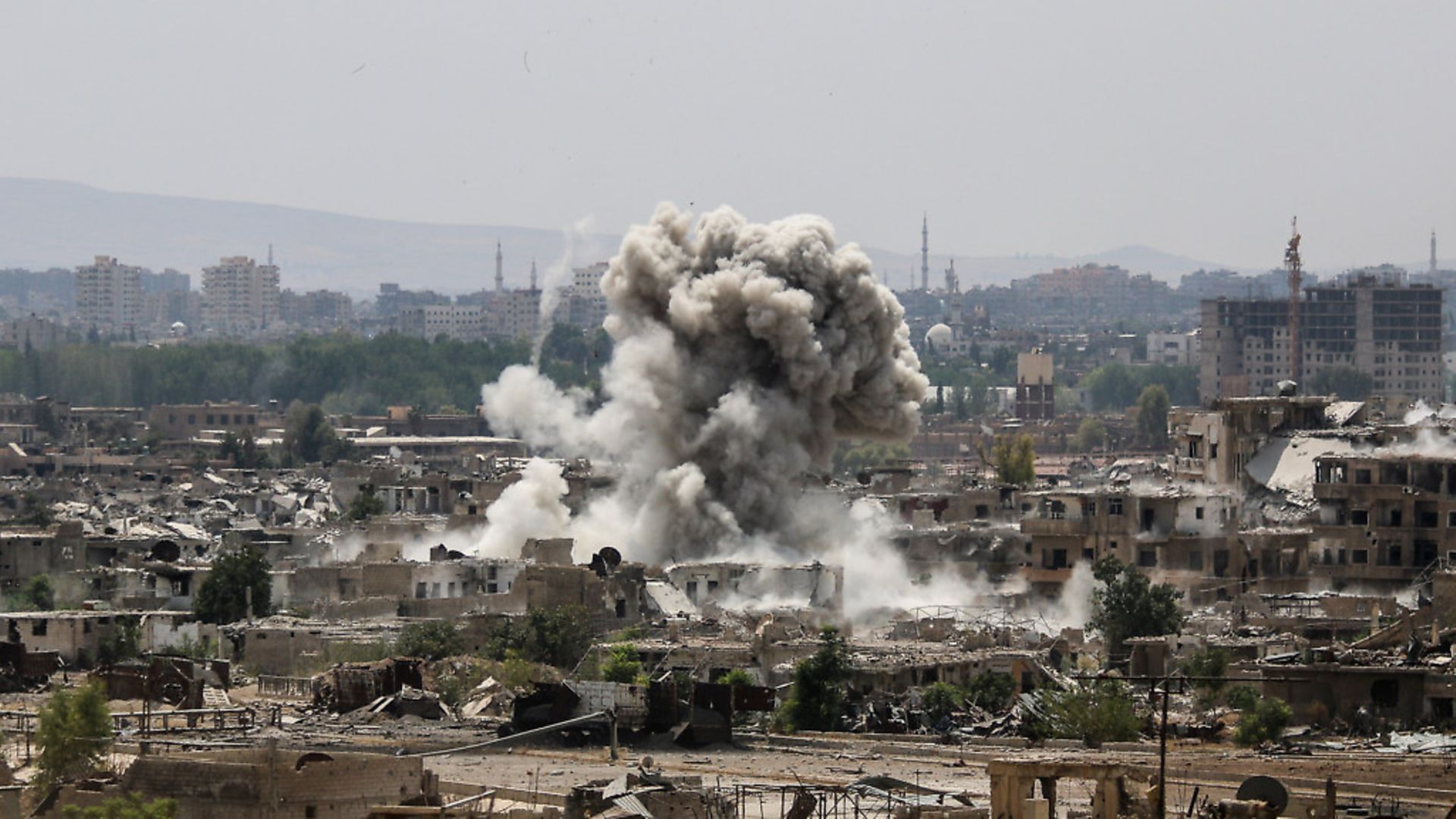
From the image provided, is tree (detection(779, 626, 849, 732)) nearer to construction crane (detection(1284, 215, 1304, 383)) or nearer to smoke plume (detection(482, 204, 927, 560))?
smoke plume (detection(482, 204, 927, 560))

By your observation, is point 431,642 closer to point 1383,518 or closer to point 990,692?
point 990,692

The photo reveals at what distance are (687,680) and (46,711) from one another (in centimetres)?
881

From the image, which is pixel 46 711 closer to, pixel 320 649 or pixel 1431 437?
pixel 320 649

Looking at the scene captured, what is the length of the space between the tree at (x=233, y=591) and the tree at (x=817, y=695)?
1439cm

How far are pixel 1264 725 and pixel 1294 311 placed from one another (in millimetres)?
111848

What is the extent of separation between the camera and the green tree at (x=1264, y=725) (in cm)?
3609

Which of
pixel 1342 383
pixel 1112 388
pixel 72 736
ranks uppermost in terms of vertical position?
pixel 1342 383

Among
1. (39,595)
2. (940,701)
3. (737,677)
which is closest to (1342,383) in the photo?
(39,595)

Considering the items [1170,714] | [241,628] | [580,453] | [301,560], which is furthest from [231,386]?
[1170,714]

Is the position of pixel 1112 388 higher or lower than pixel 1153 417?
higher

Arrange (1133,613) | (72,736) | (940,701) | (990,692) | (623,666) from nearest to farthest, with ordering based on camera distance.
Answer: (72,736) → (940,701) → (990,692) → (623,666) → (1133,613)

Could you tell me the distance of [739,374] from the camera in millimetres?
67750

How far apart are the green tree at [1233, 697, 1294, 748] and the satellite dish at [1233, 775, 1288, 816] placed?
804 cm

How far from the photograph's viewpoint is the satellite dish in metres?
27.7
